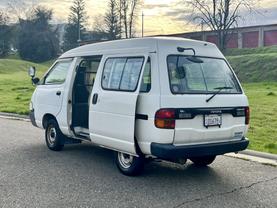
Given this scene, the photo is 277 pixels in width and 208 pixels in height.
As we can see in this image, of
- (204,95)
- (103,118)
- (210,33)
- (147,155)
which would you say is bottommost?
(147,155)

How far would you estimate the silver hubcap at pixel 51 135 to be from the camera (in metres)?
8.03

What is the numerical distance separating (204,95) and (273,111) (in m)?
8.19

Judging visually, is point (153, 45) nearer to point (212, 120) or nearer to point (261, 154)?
point (212, 120)

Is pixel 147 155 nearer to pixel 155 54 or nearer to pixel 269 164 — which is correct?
pixel 155 54

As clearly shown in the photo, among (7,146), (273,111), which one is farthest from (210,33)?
(7,146)

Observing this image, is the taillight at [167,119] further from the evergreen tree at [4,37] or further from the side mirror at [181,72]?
the evergreen tree at [4,37]

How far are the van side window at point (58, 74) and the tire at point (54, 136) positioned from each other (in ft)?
2.63

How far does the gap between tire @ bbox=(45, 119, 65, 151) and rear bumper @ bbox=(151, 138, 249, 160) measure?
298 centimetres

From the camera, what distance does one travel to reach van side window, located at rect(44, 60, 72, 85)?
7.72 meters

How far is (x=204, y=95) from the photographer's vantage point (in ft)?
18.9

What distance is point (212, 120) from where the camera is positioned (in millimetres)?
5750

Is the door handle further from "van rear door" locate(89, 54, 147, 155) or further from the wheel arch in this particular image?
the wheel arch

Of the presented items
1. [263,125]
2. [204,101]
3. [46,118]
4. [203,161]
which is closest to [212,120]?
[204,101]

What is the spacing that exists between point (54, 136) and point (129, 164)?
241 centimetres
